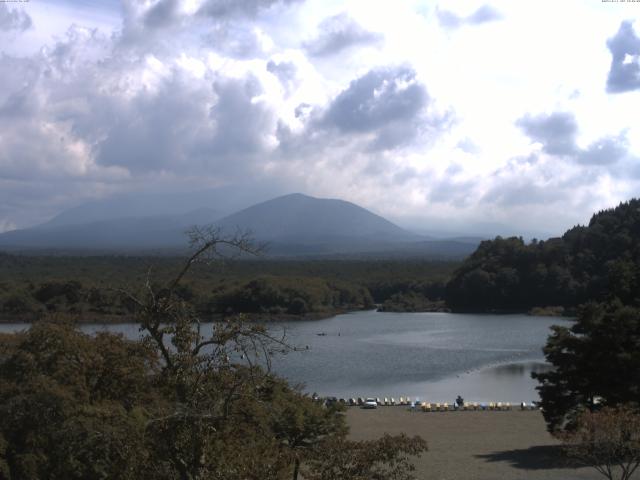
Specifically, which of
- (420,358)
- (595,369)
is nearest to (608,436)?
(595,369)

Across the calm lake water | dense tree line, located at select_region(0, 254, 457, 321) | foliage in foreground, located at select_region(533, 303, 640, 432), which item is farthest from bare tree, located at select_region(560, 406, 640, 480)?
dense tree line, located at select_region(0, 254, 457, 321)

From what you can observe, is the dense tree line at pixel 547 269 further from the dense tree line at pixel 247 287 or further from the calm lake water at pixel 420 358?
the calm lake water at pixel 420 358

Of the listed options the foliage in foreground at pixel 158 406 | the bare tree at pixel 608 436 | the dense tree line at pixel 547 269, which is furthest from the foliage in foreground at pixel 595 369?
the dense tree line at pixel 547 269

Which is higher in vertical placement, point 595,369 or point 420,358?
point 595,369

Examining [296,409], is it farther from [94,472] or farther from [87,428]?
[87,428]

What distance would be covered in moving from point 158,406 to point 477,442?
40.3 ft

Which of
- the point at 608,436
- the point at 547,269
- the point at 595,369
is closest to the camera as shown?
the point at 608,436

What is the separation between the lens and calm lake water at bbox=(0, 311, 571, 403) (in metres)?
27.2

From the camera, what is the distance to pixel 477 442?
56.9 feet

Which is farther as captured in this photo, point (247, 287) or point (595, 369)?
point (247, 287)

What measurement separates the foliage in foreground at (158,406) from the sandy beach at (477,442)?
7.23 metres

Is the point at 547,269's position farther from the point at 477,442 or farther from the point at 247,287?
the point at 477,442

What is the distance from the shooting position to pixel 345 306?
6475 centimetres

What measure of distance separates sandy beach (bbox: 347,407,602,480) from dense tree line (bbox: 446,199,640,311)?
123 feet
